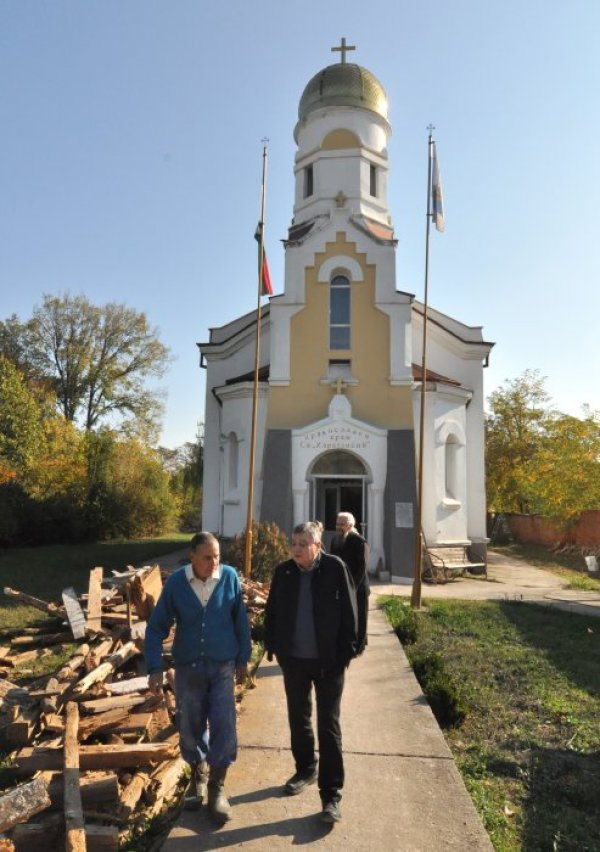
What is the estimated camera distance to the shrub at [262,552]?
14.8 m

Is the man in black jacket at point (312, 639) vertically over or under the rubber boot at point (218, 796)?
over

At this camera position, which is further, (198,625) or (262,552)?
(262,552)

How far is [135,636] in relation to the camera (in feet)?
28.6

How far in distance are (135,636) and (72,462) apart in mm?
25874

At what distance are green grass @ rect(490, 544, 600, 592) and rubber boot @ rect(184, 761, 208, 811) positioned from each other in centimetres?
1593

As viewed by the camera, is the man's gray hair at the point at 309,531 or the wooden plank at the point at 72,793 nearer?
the wooden plank at the point at 72,793

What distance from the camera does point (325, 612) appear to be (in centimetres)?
475

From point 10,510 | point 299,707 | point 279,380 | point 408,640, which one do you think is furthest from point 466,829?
point 10,510

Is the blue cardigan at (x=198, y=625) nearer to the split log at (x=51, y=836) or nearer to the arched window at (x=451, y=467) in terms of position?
the split log at (x=51, y=836)

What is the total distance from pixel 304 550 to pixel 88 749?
2480mm

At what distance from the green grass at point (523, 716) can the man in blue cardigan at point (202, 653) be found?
2.11 metres

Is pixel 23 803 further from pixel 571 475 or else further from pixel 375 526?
pixel 571 475

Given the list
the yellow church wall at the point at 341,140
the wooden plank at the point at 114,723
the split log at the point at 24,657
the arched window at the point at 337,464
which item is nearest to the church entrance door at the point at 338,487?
the arched window at the point at 337,464

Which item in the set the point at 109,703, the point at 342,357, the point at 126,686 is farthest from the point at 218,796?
the point at 342,357
